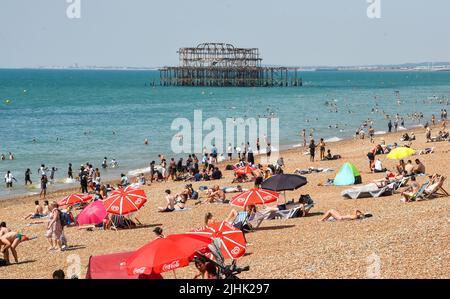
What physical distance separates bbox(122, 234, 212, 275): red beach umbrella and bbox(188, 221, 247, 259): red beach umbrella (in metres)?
1.24

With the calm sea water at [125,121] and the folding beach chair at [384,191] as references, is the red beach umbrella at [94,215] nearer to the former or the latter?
the folding beach chair at [384,191]

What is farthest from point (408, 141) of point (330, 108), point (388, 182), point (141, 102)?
point (141, 102)

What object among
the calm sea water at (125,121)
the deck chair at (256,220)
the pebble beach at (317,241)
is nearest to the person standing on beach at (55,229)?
the pebble beach at (317,241)

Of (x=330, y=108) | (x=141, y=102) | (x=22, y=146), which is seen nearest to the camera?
(x=22, y=146)

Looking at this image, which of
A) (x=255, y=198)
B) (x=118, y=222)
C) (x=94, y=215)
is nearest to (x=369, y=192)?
(x=255, y=198)

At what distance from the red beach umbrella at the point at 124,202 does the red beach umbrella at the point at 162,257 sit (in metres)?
5.78

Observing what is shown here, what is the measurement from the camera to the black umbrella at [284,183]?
1470 centimetres

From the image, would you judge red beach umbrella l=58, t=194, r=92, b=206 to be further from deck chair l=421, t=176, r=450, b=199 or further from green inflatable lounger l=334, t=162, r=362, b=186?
deck chair l=421, t=176, r=450, b=199

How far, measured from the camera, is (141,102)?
84.7 m

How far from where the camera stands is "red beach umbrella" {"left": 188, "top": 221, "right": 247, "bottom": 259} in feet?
33.2

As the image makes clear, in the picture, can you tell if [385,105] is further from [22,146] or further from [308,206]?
[308,206]
